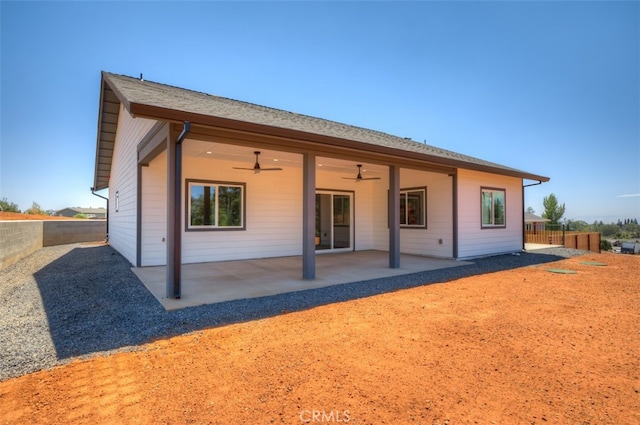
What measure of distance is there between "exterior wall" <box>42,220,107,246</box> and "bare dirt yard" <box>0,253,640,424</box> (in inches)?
603

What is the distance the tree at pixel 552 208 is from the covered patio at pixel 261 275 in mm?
30054

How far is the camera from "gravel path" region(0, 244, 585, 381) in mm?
3018

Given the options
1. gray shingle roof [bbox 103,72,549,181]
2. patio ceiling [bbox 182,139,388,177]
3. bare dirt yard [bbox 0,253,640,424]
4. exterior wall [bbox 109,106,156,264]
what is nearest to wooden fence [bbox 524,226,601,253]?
gray shingle roof [bbox 103,72,549,181]

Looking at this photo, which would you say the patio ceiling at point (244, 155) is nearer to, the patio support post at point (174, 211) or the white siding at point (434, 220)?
the patio support post at point (174, 211)

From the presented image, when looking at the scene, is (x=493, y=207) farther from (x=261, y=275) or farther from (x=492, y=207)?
(x=261, y=275)

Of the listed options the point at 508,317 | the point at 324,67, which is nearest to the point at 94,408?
the point at 508,317

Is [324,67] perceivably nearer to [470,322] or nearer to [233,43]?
[233,43]

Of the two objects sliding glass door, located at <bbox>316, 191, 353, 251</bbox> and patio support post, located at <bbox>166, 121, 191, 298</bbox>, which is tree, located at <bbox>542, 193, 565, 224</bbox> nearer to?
sliding glass door, located at <bbox>316, 191, 353, 251</bbox>

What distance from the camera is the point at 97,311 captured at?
4.20 metres

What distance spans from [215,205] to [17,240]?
629 centimetres

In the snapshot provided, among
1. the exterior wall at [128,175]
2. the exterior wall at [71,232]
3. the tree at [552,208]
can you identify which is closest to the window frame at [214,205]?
the exterior wall at [128,175]

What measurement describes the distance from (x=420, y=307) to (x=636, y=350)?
6.98 ft

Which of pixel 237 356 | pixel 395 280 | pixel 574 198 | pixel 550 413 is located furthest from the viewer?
pixel 574 198

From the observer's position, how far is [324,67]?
1210cm
